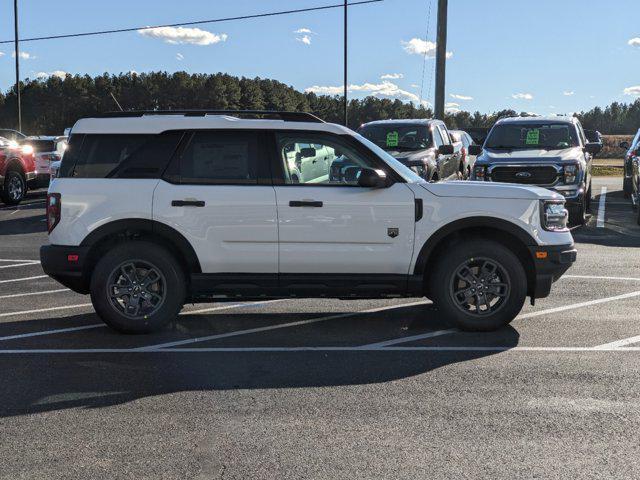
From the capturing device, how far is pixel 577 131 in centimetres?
1586

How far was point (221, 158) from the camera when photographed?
7.09 meters

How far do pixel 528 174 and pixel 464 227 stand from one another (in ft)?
26.5

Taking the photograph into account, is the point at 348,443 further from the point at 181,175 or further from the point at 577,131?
the point at 577,131

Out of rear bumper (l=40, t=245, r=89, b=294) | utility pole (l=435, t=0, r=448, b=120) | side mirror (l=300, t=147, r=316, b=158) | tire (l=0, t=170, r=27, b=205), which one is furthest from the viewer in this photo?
utility pole (l=435, t=0, r=448, b=120)

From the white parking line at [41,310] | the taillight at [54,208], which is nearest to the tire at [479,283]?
the taillight at [54,208]

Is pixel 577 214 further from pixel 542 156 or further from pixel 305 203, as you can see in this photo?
pixel 305 203

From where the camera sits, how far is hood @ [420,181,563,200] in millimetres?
7012

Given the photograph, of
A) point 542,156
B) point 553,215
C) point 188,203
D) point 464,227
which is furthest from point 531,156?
point 188,203

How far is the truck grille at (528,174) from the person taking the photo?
14562 mm

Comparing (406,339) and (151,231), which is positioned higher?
(151,231)

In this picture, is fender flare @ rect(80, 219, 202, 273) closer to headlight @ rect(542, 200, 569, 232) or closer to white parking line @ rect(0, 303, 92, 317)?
white parking line @ rect(0, 303, 92, 317)

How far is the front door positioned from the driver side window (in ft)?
0.15

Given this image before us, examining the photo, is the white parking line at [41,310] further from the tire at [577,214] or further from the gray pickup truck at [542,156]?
the tire at [577,214]

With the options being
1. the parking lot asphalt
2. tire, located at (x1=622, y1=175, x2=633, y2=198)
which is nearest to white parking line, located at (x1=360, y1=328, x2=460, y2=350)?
the parking lot asphalt
